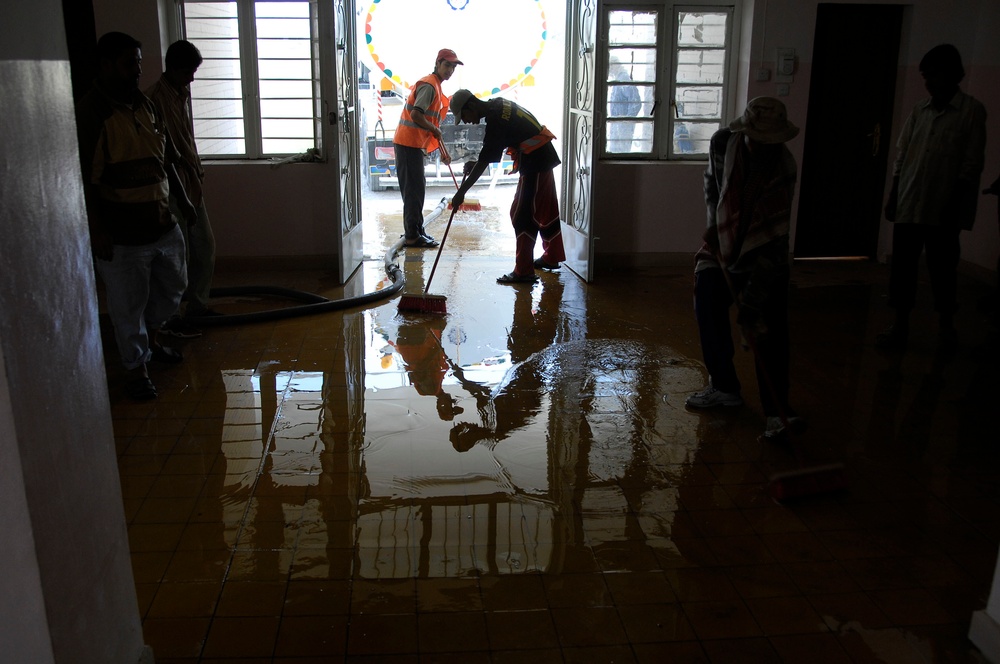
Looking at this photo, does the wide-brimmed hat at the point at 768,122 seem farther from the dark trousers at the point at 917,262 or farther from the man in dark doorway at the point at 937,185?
the dark trousers at the point at 917,262

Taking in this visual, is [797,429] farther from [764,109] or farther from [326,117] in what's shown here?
[326,117]

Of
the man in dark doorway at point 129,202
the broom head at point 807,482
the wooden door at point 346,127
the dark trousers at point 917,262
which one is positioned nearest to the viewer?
the broom head at point 807,482

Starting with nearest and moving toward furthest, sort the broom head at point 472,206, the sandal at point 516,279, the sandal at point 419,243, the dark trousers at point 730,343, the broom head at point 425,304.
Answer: the dark trousers at point 730,343 → the broom head at point 425,304 → the sandal at point 516,279 → the sandal at point 419,243 → the broom head at point 472,206

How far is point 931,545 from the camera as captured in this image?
287 cm

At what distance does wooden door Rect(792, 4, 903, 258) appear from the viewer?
6555mm

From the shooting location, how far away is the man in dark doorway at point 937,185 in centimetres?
468

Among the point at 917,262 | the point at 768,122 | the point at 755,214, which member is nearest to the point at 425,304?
the point at 755,214

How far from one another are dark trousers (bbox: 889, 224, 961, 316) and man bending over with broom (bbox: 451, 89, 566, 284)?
2.36 meters

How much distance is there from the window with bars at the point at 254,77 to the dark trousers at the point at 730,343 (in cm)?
372

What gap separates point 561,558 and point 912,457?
171 centimetres

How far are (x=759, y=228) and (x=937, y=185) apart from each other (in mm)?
1923

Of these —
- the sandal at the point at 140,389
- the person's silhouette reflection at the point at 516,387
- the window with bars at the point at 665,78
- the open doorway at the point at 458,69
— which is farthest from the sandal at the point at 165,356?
the open doorway at the point at 458,69

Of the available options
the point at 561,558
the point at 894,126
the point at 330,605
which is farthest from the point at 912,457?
the point at 894,126

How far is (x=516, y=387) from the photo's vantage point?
→ 4250mm
